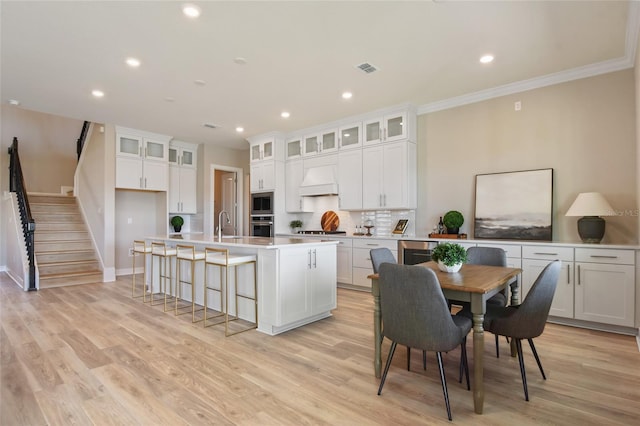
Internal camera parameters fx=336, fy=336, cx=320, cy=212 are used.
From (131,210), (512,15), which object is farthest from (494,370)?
(131,210)

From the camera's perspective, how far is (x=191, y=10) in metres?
2.79

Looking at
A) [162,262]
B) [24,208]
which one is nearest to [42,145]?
[24,208]

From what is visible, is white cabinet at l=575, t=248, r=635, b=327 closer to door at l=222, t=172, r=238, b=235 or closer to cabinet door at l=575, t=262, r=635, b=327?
cabinet door at l=575, t=262, r=635, b=327

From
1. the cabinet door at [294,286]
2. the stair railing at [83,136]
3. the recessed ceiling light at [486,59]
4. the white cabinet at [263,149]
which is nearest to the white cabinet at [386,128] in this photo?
the recessed ceiling light at [486,59]

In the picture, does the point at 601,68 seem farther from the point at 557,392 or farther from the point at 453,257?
the point at 557,392

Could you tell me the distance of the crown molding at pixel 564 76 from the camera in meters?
3.02

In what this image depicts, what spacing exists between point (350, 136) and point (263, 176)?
2093 millimetres

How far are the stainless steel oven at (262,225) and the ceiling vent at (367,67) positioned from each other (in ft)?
11.7

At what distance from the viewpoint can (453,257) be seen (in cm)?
245

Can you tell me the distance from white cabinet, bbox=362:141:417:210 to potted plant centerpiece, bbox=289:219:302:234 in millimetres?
1667

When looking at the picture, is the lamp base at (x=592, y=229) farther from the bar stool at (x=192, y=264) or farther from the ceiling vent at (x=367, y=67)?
the bar stool at (x=192, y=264)

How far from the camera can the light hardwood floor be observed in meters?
1.97

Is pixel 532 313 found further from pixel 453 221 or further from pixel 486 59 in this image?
pixel 486 59

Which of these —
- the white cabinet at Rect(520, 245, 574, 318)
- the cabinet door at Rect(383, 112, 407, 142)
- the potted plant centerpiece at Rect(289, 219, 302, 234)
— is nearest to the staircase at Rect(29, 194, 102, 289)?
the potted plant centerpiece at Rect(289, 219, 302, 234)
